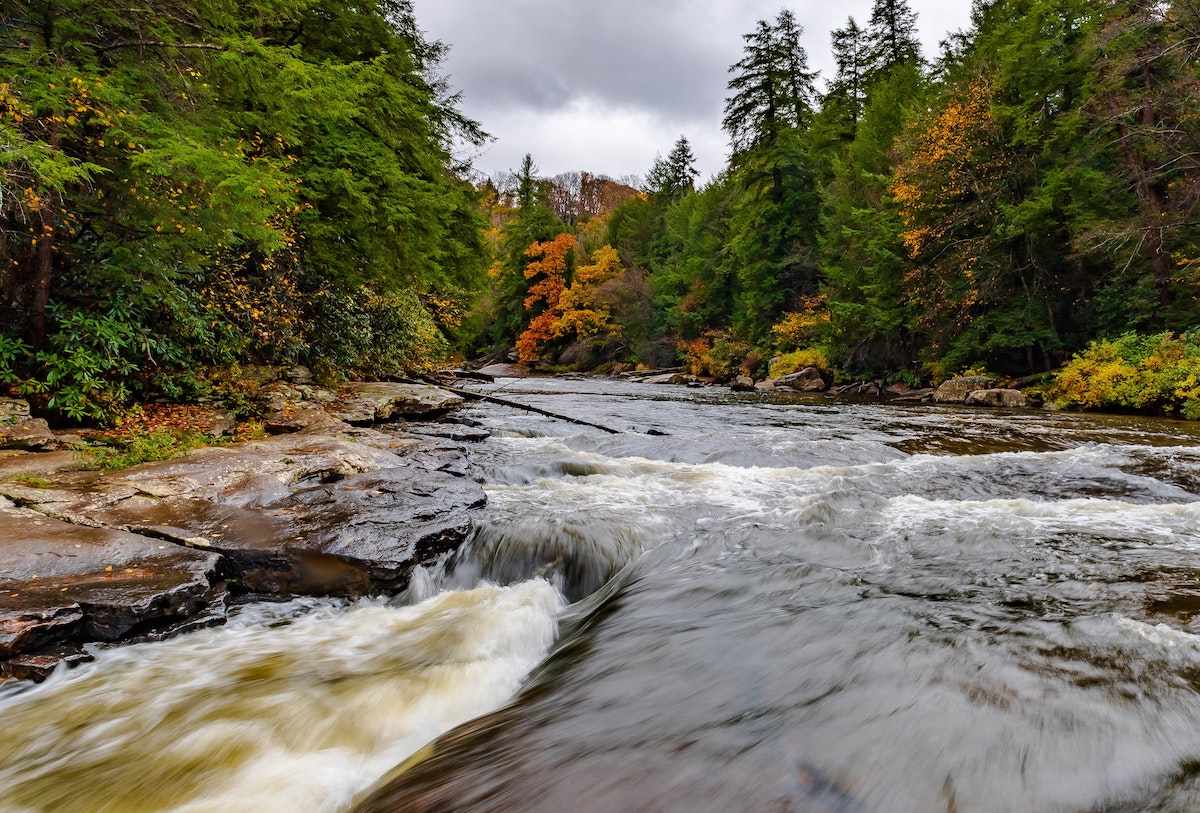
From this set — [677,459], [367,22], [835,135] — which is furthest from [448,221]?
[835,135]

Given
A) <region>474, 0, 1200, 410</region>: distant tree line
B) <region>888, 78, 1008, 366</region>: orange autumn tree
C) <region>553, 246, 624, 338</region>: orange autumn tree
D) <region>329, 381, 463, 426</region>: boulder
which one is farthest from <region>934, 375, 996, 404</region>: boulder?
<region>553, 246, 624, 338</region>: orange autumn tree

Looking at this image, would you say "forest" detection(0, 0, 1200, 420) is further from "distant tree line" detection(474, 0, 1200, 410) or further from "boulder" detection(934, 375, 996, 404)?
"boulder" detection(934, 375, 996, 404)

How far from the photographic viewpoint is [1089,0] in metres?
14.4

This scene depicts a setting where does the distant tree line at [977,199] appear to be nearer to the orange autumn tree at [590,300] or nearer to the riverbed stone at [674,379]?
the riverbed stone at [674,379]

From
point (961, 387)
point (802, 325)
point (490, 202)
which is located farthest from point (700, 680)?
point (802, 325)

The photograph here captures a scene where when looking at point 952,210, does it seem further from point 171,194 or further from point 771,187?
point 171,194

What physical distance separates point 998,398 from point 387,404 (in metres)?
15.0

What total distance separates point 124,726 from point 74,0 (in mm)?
6629

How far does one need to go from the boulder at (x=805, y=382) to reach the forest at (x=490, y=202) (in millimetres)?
780

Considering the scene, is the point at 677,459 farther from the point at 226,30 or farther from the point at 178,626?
the point at 226,30

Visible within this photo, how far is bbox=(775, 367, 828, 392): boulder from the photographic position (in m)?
22.0

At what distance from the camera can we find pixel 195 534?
3.53 metres

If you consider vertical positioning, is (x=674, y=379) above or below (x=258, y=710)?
above

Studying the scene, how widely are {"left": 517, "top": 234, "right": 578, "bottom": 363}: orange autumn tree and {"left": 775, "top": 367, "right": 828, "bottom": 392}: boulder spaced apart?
67.0ft
